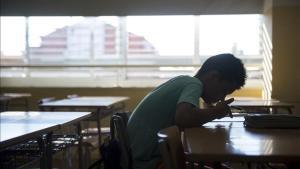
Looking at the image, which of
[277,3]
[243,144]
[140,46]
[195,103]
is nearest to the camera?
[243,144]

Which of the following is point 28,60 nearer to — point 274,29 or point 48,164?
point 274,29

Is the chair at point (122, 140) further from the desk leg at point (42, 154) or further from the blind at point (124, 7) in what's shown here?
the blind at point (124, 7)

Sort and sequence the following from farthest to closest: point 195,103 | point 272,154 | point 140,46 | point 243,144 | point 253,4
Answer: point 140,46
point 253,4
point 195,103
point 243,144
point 272,154

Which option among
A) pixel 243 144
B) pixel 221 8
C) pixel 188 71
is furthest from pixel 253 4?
pixel 243 144

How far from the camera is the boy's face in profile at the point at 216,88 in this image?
1921 mm

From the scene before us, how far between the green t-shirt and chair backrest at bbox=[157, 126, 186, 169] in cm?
47

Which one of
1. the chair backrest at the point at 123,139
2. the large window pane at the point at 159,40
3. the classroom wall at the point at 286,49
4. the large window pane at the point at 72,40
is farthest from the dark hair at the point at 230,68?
the large window pane at the point at 72,40

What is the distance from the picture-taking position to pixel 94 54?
641 centimetres

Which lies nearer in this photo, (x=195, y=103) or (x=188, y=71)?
(x=195, y=103)

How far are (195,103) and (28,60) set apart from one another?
513cm

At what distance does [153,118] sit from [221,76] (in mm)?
354

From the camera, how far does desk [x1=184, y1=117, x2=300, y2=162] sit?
46.1 inches

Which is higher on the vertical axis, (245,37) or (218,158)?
(245,37)

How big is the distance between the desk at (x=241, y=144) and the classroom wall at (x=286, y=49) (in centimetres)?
377
